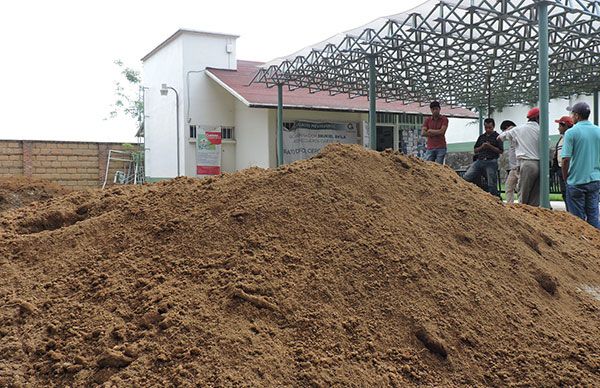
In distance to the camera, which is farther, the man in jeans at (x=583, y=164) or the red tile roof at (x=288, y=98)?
the red tile roof at (x=288, y=98)

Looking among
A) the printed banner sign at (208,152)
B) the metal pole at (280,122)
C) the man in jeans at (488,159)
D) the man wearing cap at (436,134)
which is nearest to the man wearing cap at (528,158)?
the man in jeans at (488,159)

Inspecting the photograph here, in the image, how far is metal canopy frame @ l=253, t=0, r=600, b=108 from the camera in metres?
8.80

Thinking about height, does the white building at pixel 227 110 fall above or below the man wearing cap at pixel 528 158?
Answer: above

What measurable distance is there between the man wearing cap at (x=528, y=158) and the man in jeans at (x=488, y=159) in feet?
1.95

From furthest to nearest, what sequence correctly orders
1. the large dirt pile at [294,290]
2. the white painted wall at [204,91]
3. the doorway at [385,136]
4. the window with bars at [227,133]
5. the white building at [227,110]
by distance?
the doorway at [385,136] < the window with bars at [227,133] < the white painted wall at [204,91] < the white building at [227,110] < the large dirt pile at [294,290]

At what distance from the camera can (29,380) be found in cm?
167

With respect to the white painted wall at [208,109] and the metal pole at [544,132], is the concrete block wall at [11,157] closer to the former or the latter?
the white painted wall at [208,109]

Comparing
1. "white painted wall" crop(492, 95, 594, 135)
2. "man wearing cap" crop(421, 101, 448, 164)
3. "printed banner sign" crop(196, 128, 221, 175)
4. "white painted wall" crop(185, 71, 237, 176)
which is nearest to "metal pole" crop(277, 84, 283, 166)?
"printed banner sign" crop(196, 128, 221, 175)

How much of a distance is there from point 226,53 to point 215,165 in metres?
3.95

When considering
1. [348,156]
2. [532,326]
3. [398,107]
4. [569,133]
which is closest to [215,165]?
[398,107]

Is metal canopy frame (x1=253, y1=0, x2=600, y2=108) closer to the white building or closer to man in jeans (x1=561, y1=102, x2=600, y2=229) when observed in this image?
the white building

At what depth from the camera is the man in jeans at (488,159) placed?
24.2 feet

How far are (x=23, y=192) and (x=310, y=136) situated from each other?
994 cm

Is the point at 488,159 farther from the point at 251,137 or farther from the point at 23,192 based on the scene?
the point at 251,137
